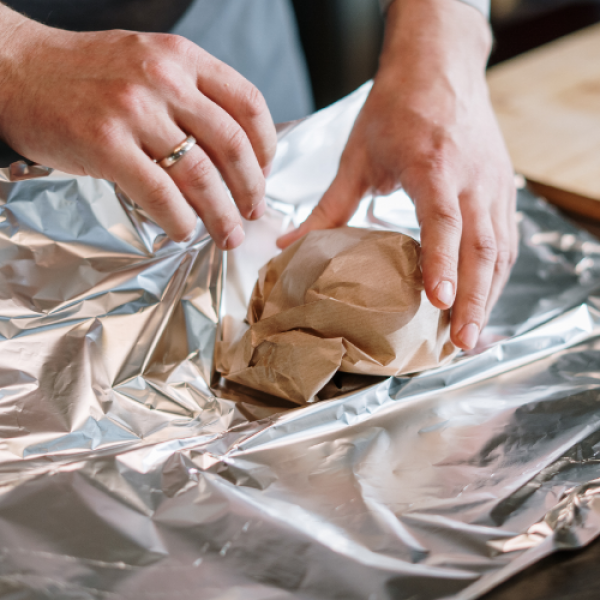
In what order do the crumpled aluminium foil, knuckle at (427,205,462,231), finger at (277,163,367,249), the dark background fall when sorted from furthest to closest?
the dark background, finger at (277,163,367,249), knuckle at (427,205,462,231), the crumpled aluminium foil

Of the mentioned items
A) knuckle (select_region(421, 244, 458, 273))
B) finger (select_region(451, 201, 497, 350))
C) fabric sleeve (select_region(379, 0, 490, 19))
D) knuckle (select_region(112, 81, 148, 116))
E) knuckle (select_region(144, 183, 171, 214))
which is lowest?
finger (select_region(451, 201, 497, 350))

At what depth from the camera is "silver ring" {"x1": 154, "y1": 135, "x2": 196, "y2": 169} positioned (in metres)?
0.51

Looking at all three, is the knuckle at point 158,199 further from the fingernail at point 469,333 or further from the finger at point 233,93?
the fingernail at point 469,333

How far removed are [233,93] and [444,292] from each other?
278 millimetres

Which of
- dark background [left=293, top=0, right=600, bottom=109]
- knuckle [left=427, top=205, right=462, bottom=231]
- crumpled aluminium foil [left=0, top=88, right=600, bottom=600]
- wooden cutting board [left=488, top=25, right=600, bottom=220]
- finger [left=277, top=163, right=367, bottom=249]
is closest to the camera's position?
crumpled aluminium foil [left=0, top=88, right=600, bottom=600]

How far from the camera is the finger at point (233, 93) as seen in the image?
0.52 m

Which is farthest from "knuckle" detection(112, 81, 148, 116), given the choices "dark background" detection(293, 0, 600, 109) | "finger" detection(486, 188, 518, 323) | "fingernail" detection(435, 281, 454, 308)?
"dark background" detection(293, 0, 600, 109)

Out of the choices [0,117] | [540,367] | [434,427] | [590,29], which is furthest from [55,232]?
[590,29]

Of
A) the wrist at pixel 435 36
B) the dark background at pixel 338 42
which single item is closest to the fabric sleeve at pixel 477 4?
the wrist at pixel 435 36

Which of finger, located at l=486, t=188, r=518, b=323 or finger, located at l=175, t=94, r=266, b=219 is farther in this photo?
finger, located at l=486, t=188, r=518, b=323

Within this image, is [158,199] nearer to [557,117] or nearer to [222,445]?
[222,445]

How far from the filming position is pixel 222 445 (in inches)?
20.2

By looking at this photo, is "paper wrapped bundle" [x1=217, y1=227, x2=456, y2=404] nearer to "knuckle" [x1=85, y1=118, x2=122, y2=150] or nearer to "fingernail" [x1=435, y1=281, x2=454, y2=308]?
"fingernail" [x1=435, y1=281, x2=454, y2=308]

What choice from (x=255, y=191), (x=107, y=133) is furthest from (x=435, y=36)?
(x=107, y=133)
